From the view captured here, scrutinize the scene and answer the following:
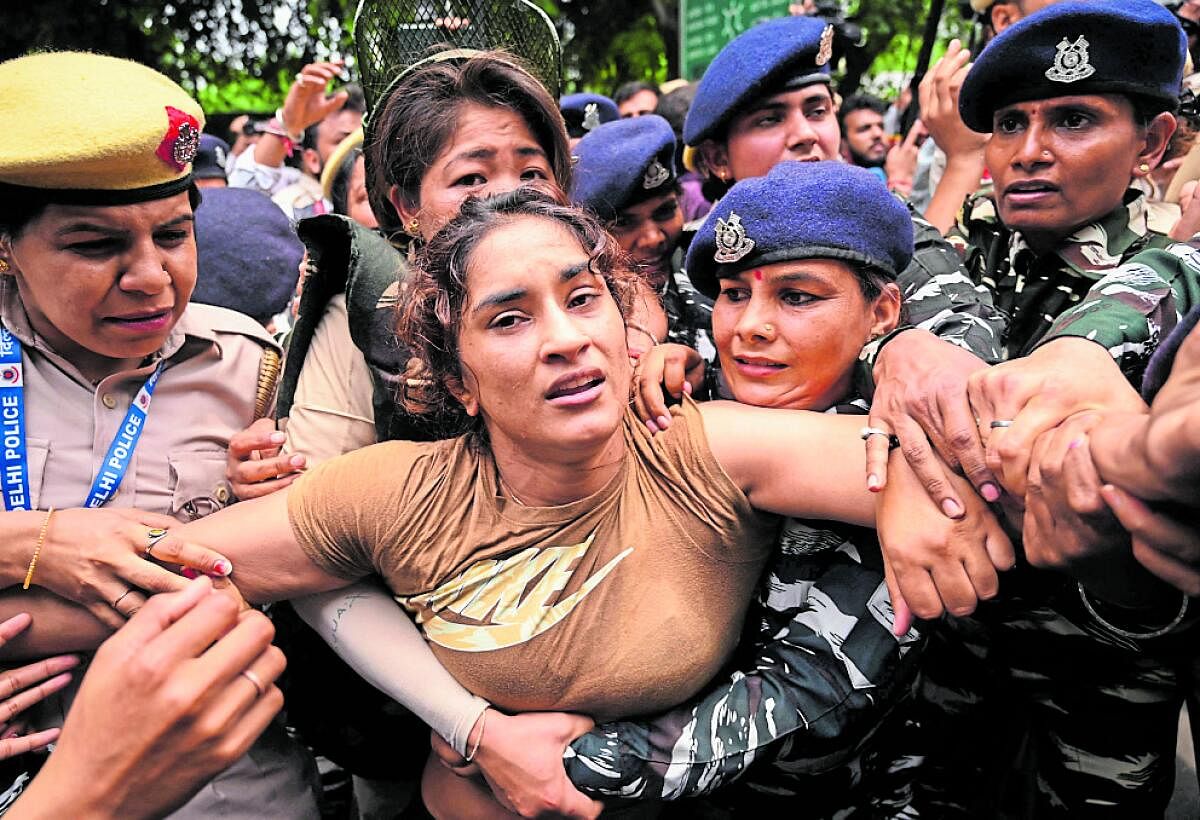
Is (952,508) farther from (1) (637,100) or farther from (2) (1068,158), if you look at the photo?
(1) (637,100)

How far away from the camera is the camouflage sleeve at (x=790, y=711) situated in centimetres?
187

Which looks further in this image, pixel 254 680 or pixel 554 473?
pixel 554 473

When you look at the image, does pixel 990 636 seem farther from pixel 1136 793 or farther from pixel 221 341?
pixel 221 341

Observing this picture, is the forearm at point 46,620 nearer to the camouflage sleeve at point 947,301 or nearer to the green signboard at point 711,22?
the camouflage sleeve at point 947,301

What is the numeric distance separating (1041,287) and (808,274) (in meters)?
0.92

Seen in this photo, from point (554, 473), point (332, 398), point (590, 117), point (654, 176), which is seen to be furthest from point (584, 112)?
point (554, 473)

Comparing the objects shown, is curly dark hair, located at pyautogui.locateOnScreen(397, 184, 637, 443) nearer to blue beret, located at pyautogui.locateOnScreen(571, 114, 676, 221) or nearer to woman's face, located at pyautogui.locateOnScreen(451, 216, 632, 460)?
woman's face, located at pyautogui.locateOnScreen(451, 216, 632, 460)

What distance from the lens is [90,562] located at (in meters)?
1.85

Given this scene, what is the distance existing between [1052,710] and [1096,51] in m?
1.65

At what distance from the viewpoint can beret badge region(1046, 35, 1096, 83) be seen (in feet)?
7.47

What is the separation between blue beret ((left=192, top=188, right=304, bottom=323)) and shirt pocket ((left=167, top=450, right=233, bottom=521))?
123 centimetres

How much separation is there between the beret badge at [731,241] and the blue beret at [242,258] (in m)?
1.76

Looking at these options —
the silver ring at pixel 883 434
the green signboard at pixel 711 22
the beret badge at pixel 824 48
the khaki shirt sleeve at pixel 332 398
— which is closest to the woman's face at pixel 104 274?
the khaki shirt sleeve at pixel 332 398

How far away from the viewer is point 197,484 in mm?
2201
